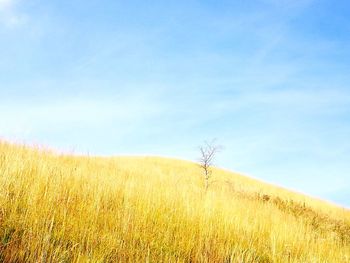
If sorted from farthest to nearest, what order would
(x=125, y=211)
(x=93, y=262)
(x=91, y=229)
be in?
(x=125, y=211) < (x=91, y=229) < (x=93, y=262)

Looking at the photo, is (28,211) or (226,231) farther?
(226,231)

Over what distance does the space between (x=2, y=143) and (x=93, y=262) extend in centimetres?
596

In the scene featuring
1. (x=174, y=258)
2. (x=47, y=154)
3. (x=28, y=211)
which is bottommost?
(x=174, y=258)

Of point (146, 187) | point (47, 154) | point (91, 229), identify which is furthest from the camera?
point (47, 154)

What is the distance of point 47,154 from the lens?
8.73 metres

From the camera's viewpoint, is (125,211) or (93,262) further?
(125,211)

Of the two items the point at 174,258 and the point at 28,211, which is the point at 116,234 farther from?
the point at 28,211

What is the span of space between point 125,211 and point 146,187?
187 centimetres

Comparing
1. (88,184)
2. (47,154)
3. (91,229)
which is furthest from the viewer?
(47,154)

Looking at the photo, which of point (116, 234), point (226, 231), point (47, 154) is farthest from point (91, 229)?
point (47, 154)

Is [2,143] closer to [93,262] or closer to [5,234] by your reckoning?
[5,234]

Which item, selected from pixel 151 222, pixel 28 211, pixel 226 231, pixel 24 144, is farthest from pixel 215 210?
pixel 24 144

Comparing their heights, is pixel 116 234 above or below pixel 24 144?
below

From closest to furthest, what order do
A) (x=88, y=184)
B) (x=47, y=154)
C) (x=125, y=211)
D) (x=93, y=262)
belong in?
(x=93, y=262) < (x=125, y=211) < (x=88, y=184) < (x=47, y=154)
